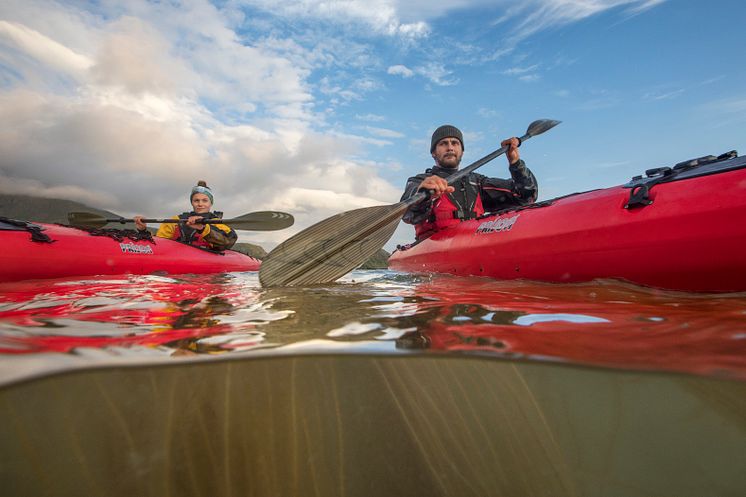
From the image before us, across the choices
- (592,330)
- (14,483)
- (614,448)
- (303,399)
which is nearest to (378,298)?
(592,330)

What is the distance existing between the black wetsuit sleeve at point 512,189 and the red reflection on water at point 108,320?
16.9 ft

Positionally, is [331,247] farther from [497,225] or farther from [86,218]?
[86,218]

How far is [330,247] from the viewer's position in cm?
425

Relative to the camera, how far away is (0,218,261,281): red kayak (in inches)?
180

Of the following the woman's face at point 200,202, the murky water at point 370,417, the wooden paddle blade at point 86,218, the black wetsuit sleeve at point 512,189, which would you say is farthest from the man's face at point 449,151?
the wooden paddle blade at point 86,218

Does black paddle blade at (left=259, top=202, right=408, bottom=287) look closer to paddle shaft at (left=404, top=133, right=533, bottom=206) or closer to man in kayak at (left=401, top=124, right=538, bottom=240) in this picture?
paddle shaft at (left=404, top=133, right=533, bottom=206)

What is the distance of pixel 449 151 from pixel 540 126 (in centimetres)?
169

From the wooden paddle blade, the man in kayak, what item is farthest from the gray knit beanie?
the wooden paddle blade

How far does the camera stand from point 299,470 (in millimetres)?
1082

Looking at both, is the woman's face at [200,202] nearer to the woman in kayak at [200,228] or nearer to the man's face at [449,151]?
the woman in kayak at [200,228]

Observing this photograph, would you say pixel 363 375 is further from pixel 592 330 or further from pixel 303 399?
pixel 592 330

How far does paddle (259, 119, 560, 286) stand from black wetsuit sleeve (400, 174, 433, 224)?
1.09m

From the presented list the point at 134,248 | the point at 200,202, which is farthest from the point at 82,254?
the point at 200,202

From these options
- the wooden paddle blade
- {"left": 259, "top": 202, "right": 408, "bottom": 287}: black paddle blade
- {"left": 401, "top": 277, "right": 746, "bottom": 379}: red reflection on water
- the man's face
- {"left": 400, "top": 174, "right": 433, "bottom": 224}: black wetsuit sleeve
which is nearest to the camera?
{"left": 401, "top": 277, "right": 746, "bottom": 379}: red reflection on water
